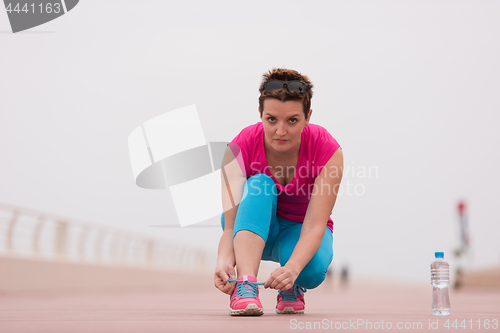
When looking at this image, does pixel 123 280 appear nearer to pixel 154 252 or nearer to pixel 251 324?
pixel 154 252

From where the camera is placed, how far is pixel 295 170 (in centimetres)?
312

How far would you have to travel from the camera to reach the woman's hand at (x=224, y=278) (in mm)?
2691

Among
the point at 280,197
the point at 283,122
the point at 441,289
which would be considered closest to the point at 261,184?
the point at 280,197

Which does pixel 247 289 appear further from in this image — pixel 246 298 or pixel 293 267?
pixel 293 267

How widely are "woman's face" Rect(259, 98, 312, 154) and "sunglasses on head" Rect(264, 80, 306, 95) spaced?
2.4 inches

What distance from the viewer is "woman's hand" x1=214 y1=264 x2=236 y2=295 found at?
2691 mm

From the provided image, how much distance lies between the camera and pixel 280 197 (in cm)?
319

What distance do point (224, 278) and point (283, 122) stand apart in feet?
2.69

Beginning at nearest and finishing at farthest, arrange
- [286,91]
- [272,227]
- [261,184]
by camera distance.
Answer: [286,91]
[261,184]
[272,227]

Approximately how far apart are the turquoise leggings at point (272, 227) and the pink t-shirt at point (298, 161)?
0.09m

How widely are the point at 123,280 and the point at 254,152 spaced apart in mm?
7888

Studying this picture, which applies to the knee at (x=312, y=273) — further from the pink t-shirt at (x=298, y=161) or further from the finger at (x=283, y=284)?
the finger at (x=283, y=284)

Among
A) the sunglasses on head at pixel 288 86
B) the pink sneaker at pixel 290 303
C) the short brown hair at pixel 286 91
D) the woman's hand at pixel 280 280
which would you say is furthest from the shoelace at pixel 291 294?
the sunglasses on head at pixel 288 86

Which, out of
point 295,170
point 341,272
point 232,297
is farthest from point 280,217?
point 341,272
